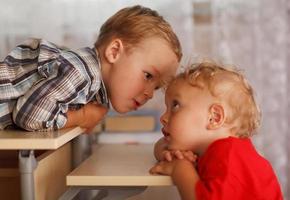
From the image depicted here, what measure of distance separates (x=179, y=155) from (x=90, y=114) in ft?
0.97

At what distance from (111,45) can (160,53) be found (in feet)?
0.41

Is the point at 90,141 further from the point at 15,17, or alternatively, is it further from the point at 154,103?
the point at 15,17

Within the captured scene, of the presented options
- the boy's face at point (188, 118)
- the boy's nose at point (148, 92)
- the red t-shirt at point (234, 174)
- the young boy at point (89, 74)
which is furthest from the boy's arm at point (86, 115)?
the red t-shirt at point (234, 174)

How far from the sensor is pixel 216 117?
106cm

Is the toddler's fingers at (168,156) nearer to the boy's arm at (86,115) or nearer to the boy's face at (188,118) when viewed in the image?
the boy's face at (188,118)

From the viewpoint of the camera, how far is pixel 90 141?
1.64 meters

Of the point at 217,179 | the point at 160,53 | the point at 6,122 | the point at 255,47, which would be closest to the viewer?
the point at 217,179

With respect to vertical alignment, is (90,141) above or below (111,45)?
below

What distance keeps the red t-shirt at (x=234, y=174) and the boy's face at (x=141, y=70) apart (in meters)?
0.34

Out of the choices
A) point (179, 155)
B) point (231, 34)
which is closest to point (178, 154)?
point (179, 155)

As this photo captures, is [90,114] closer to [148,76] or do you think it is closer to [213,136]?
[148,76]

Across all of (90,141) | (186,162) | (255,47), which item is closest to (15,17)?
(90,141)

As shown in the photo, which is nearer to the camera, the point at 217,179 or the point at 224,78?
the point at 217,179

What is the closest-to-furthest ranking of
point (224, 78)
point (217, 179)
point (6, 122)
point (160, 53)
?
point (217, 179) → point (224, 78) → point (6, 122) → point (160, 53)
